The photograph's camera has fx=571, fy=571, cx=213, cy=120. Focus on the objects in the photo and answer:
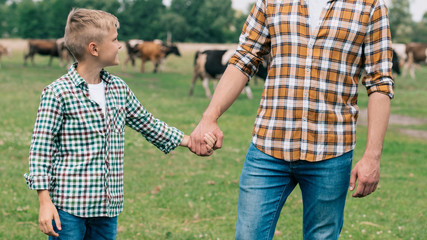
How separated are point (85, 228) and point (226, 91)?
102 centimetres

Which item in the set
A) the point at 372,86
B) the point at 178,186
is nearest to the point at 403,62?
the point at 178,186

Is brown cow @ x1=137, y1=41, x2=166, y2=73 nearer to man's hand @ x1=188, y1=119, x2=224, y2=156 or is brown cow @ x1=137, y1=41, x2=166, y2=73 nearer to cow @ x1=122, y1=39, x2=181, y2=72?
cow @ x1=122, y1=39, x2=181, y2=72

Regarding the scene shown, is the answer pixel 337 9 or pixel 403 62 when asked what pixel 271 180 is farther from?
pixel 403 62

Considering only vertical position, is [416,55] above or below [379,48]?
below

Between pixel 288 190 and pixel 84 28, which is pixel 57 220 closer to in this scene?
pixel 84 28

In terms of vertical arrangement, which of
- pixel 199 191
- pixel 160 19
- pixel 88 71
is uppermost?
pixel 88 71

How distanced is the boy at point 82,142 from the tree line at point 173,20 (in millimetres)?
70985

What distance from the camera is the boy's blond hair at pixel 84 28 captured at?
2.82 metres

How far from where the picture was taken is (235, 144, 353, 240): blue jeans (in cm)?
284

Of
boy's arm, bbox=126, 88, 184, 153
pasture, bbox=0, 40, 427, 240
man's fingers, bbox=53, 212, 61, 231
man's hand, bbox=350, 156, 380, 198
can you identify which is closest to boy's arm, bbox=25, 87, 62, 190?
man's fingers, bbox=53, 212, 61, 231

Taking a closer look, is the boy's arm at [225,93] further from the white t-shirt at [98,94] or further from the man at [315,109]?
the white t-shirt at [98,94]

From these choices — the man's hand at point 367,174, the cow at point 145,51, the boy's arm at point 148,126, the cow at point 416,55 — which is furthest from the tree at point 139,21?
the man's hand at point 367,174

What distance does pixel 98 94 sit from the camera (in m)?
2.89

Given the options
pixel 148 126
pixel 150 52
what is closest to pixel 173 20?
pixel 150 52
